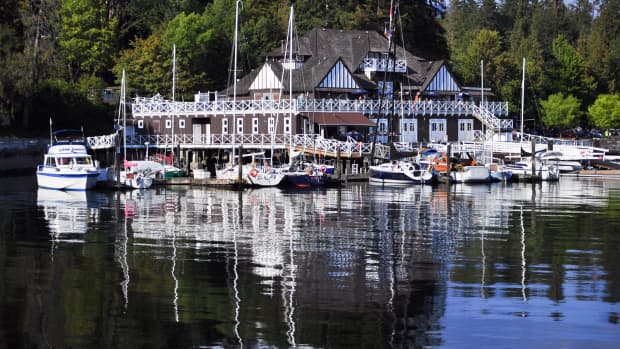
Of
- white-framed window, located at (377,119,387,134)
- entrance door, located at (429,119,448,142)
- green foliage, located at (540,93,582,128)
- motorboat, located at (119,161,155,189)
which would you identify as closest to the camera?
motorboat, located at (119,161,155,189)

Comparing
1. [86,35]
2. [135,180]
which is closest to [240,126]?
[135,180]

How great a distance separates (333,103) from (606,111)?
42280mm

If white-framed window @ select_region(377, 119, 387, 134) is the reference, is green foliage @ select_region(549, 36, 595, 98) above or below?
above

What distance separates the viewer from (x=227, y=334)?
76.7ft

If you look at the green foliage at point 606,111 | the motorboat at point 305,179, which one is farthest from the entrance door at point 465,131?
the green foliage at point 606,111

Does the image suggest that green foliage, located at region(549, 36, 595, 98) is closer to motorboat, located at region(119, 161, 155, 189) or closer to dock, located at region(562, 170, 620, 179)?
dock, located at region(562, 170, 620, 179)

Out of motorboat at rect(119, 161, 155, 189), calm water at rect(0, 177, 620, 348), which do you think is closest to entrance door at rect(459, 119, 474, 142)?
motorboat at rect(119, 161, 155, 189)

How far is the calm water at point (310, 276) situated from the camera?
77.7 ft

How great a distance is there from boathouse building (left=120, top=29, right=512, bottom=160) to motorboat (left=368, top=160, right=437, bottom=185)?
698 centimetres

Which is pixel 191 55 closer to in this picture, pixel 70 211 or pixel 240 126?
pixel 240 126

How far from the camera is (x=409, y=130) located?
294 feet

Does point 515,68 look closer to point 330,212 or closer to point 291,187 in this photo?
point 291,187

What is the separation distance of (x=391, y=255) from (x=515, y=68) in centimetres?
8305

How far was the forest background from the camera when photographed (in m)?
94.9
